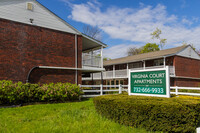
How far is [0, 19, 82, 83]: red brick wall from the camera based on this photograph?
38.0ft

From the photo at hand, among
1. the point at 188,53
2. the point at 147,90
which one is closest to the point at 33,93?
the point at 147,90

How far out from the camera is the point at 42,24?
1349 cm

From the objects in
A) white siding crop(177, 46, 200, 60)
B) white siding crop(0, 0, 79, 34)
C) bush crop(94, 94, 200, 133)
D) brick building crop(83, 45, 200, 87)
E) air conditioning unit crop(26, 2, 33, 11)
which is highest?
air conditioning unit crop(26, 2, 33, 11)

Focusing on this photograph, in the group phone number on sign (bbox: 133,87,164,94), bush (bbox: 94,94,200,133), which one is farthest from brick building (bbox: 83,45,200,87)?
bush (bbox: 94,94,200,133)

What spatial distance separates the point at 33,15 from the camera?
13.1 metres

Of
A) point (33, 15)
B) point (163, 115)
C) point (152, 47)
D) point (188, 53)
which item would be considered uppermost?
point (152, 47)

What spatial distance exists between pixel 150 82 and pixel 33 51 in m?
9.65

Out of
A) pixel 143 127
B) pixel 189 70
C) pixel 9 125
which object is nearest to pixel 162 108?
pixel 143 127

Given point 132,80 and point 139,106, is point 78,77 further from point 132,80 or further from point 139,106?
point 139,106

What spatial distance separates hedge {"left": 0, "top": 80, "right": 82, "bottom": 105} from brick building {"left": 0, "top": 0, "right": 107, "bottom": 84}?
211cm

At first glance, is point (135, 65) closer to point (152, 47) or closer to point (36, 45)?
point (36, 45)

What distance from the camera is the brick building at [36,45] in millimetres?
11703

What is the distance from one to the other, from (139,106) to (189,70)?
77.3 ft

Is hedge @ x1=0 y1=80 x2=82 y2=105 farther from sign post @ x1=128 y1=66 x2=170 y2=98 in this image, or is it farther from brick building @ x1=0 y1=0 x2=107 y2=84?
sign post @ x1=128 y1=66 x2=170 y2=98
